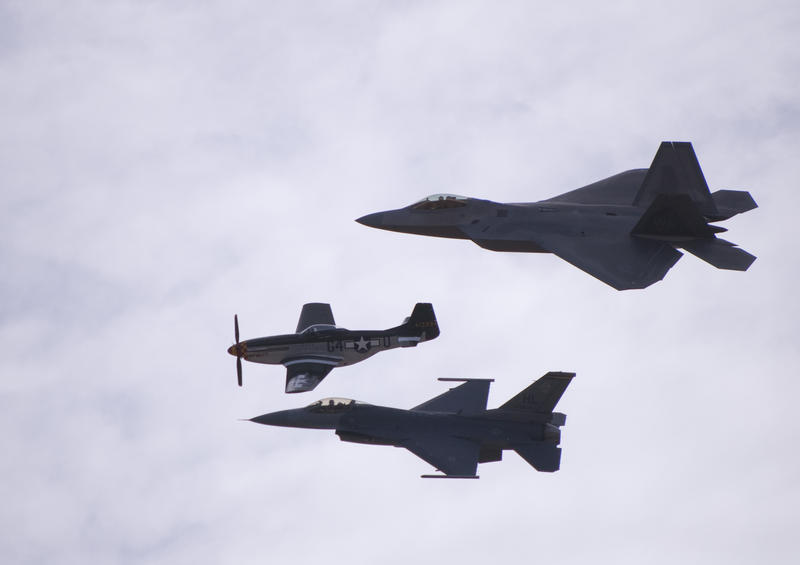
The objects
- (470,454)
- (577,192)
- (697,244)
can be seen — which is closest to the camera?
(470,454)

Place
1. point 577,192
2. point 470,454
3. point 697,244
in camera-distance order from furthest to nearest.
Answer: point 577,192 → point 697,244 → point 470,454

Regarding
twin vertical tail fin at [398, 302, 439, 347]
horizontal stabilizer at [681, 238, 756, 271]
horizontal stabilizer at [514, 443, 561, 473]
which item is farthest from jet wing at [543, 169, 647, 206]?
horizontal stabilizer at [514, 443, 561, 473]

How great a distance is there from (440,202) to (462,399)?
8.72 m

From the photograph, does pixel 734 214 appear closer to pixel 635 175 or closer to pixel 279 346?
pixel 635 175

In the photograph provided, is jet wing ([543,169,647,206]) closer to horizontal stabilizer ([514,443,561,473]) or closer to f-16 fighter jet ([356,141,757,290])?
f-16 fighter jet ([356,141,757,290])

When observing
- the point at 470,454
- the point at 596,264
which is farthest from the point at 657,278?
the point at 470,454

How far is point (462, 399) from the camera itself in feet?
174

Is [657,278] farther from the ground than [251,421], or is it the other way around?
[657,278]

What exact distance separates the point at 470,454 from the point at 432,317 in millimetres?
8710

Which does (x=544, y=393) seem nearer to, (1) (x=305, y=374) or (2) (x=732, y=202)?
(1) (x=305, y=374)

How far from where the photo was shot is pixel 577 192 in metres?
59.2

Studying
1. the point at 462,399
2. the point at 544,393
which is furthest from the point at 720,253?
the point at 462,399

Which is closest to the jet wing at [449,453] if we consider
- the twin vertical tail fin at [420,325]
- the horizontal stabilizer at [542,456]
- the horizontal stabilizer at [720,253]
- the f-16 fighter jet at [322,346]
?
the horizontal stabilizer at [542,456]

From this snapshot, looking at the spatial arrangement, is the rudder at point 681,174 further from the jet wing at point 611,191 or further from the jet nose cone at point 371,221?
the jet nose cone at point 371,221
